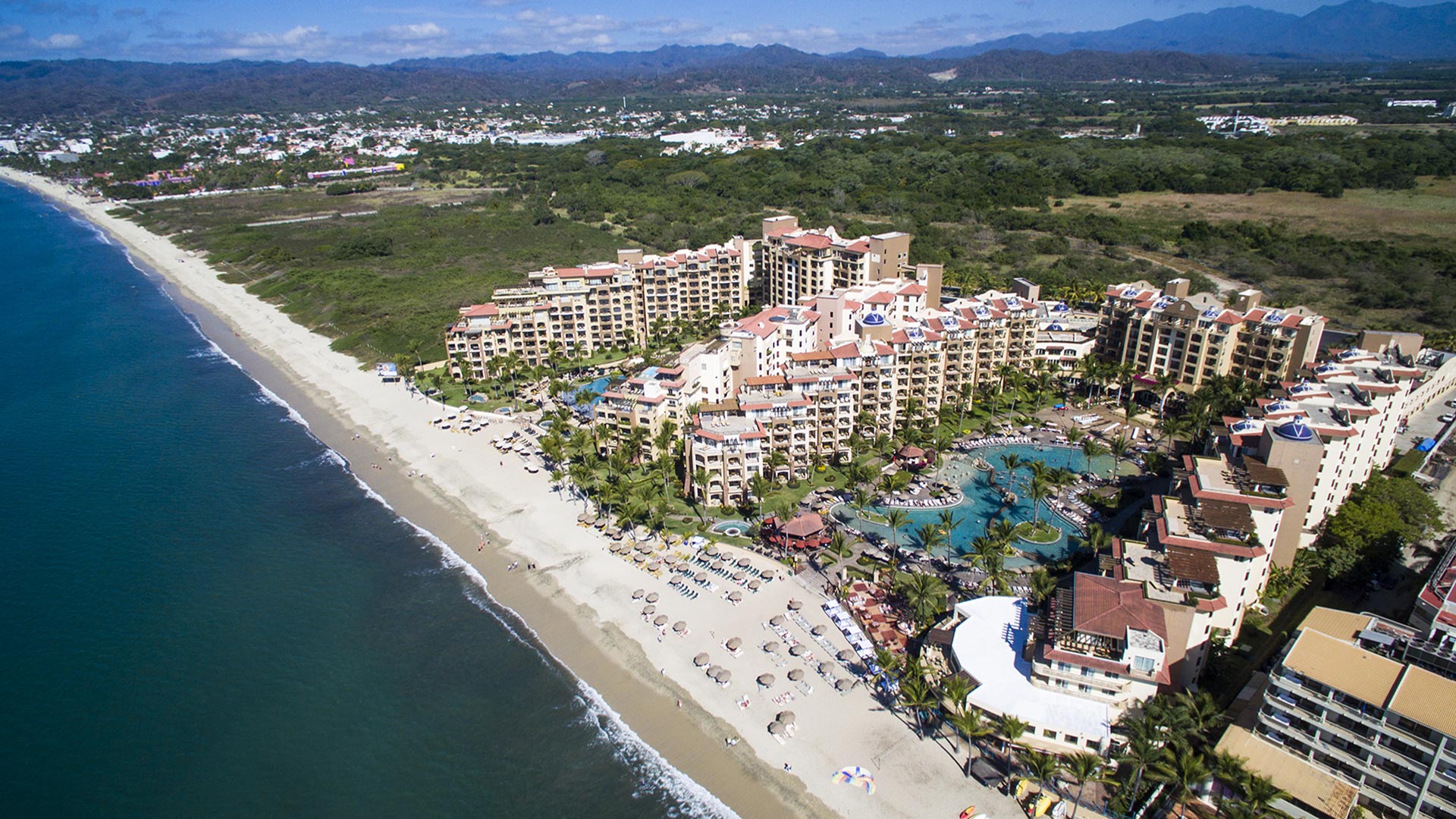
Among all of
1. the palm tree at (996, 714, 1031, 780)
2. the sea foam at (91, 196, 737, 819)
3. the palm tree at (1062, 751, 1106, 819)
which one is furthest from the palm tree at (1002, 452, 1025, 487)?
the sea foam at (91, 196, 737, 819)

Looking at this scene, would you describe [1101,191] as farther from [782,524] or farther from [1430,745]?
[1430,745]

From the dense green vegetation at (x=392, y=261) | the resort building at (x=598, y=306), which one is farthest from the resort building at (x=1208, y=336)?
the dense green vegetation at (x=392, y=261)

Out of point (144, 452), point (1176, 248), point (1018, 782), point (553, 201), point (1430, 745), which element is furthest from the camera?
point (553, 201)

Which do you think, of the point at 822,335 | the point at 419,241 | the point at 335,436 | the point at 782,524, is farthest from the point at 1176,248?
the point at 419,241

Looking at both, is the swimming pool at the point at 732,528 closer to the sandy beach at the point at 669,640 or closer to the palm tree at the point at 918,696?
the sandy beach at the point at 669,640

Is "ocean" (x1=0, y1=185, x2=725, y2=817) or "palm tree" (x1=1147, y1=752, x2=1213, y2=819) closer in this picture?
"palm tree" (x1=1147, y1=752, x2=1213, y2=819)

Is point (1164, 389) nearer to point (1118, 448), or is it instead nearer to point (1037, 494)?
point (1118, 448)

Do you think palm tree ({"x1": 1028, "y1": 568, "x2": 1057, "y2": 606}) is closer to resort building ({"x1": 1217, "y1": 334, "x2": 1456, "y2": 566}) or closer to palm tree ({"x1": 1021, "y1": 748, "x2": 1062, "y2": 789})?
palm tree ({"x1": 1021, "y1": 748, "x2": 1062, "y2": 789})
